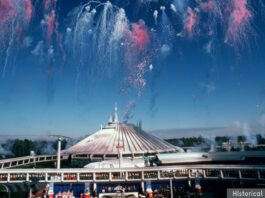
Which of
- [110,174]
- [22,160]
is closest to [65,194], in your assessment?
[110,174]

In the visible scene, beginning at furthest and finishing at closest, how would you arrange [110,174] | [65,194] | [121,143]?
[121,143]
[110,174]
[65,194]

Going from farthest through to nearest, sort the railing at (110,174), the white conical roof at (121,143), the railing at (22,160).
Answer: the white conical roof at (121,143) < the railing at (22,160) < the railing at (110,174)

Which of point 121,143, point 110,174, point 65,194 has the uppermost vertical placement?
point 121,143

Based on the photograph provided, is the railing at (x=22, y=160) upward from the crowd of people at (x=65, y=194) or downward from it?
upward

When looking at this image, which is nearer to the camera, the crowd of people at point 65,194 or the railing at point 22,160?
the crowd of people at point 65,194

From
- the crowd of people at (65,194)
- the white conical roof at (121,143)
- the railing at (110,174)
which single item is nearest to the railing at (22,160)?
the white conical roof at (121,143)

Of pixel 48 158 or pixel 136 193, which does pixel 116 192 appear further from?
pixel 48 158

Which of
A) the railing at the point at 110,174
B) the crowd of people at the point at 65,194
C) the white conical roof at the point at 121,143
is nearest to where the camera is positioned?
the crowd of people at the point at 65,194

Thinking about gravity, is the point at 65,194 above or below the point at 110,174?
below

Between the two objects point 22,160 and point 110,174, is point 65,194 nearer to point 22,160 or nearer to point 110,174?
point 110,174

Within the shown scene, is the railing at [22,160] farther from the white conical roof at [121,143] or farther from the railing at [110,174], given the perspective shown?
the railing at [110,174]

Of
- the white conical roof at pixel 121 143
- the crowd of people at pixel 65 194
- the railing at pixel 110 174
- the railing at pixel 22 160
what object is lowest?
the crowd of people at pixel 65 194

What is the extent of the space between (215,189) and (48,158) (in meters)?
70.3

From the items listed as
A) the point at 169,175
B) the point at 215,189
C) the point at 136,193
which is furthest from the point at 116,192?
the point at 215,189
